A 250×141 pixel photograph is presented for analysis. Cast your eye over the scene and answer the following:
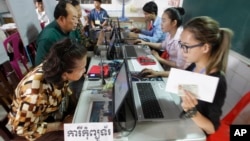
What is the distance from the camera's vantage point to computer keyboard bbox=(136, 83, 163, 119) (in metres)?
0.95

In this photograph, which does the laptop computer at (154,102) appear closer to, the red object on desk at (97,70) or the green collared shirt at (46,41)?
the red object on desk at (97,70)

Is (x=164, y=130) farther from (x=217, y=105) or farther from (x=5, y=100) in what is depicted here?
(x=5, y=100)

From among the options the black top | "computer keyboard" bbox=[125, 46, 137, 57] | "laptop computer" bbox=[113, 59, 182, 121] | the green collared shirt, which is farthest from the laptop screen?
"computer keyboard" bbox=[125, 46, 137, 57]

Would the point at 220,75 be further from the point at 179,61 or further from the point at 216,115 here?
the point at 179,61

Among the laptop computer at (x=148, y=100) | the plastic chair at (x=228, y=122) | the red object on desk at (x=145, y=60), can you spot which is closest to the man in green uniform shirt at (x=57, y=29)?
the red object on desk at (x=145, y=60)

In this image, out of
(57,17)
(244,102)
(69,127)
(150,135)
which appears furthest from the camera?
(57,17)

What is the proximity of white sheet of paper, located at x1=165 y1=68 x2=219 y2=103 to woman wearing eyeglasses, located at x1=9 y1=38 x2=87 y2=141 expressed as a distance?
0.51 m

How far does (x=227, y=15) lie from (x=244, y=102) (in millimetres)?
935

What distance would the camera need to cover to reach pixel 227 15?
5.45ft

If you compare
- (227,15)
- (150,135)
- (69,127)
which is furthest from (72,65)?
(227,15)

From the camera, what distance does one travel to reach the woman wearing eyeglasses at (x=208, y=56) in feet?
2.73

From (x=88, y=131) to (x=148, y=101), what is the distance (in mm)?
443

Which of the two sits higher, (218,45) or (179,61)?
(218,45)

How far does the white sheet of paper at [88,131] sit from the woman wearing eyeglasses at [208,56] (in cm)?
37
